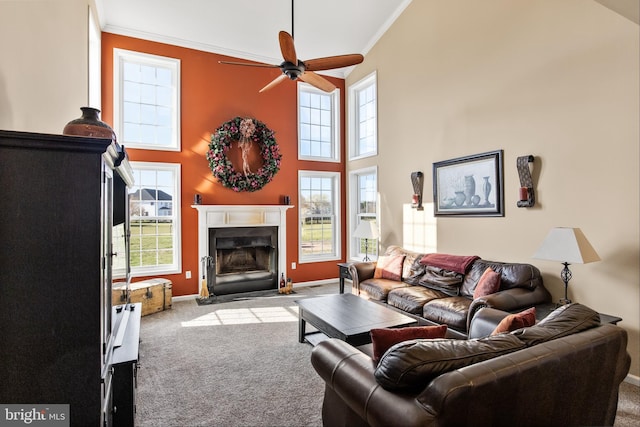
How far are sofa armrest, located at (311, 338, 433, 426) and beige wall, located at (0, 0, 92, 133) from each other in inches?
88.2

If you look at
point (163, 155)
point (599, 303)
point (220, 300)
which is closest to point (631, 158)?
point (599, 303)

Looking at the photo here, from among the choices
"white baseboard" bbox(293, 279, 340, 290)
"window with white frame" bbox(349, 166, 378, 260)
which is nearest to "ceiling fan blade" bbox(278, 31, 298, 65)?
"window with white frame" bbox(349, 166, 378, 260)

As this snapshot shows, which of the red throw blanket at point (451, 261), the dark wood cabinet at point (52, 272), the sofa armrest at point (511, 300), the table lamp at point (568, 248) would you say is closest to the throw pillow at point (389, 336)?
the dark wood cabinet at point (52, 272)

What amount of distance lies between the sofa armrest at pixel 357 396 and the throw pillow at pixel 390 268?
3.02 m

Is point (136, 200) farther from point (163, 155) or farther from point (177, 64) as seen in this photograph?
point (177, 64)

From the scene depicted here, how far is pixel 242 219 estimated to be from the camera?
595 centimetres

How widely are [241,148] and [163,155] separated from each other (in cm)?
124

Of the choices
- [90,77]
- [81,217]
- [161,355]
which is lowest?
[161,355]

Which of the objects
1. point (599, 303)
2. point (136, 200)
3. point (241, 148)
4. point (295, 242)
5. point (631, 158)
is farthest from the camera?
point (295, 242)

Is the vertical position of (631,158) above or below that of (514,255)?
above

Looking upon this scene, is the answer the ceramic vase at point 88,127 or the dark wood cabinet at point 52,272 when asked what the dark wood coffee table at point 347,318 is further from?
the ceramic vase at point 88,127

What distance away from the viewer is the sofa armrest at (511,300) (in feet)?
10.3

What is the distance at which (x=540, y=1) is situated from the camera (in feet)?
11.9

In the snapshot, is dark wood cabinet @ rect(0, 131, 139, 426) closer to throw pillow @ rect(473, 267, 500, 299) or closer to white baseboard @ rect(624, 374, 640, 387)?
throw pillow @ rect(473, 267, 500, 299)
